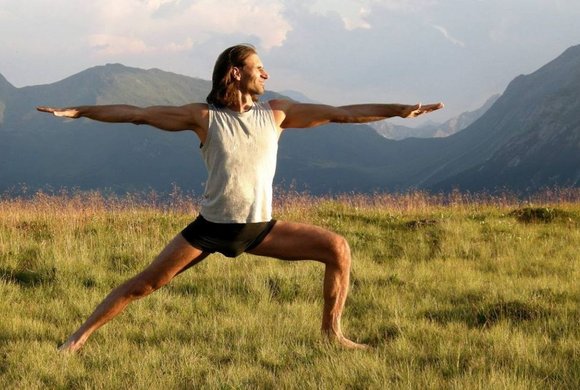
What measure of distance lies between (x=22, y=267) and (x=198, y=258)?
15.4 feet

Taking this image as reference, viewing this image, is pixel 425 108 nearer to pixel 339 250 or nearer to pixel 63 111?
pixel 339 250

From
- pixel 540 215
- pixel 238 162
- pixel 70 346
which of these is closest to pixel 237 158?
pixel 238 162

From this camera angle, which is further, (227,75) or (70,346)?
(70,346)

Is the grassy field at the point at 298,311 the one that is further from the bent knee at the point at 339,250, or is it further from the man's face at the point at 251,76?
the man's face at the point at 251,76

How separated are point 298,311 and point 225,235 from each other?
2.04m

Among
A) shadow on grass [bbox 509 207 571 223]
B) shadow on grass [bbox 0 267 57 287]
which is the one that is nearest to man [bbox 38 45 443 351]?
shadow on grass [bbox 0 267 57 287]

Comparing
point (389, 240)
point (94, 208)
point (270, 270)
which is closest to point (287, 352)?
point (270, 270)

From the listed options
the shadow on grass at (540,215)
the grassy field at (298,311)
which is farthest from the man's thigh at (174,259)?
the shadow on grass at (540,215)

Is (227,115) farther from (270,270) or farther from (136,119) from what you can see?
(270,270)

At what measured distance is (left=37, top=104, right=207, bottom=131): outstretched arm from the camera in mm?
4684

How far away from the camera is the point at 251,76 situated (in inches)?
193

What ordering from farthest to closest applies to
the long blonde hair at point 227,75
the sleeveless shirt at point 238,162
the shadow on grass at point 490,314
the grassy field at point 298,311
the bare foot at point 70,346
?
the shadow on grass at point 490,314
the bare foot at point 70,346
the long blonde hair at point 227,75
the sleeveless shirt at point 238,162
the grassy field at point 298,311

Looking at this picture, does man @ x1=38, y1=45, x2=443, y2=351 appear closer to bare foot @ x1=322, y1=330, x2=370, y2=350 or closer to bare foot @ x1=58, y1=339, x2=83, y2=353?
bare foot @ x1=58, y1=339, x2=83, y2=353

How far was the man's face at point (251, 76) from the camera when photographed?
4.89 metres
